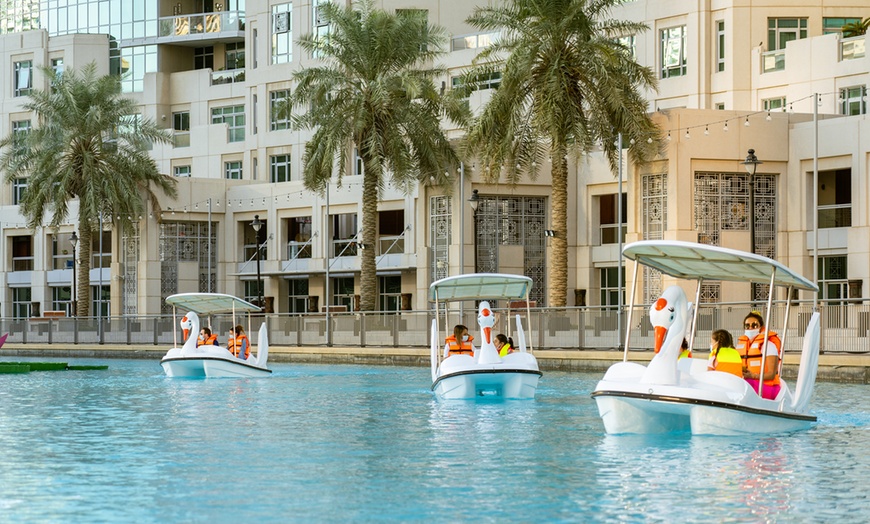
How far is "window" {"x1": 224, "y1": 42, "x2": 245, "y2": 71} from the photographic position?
8319 cm

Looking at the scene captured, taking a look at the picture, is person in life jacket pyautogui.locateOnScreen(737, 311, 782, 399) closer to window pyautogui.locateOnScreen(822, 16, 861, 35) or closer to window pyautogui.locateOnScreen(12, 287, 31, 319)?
window pyautogui.locateOnScreen(822, 16, 861, 35)

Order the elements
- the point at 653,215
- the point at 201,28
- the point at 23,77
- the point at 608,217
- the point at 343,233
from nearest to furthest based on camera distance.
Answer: the point at 653,215 < the point at 608,217 < the point at 343,233 < the point at 201,28 < the point at 23,77

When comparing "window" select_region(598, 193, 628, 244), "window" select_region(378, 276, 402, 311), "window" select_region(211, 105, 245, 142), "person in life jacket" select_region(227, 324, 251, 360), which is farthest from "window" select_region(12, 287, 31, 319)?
"person in life jacket" select_region(227, 324, 251, 360)

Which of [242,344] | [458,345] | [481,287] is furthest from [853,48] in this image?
[458,345]

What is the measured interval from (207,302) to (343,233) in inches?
994

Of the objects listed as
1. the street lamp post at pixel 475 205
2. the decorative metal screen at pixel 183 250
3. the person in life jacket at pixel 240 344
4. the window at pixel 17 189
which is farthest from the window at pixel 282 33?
the person in life jacket at pixel 240 344

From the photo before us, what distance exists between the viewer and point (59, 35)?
8606 cm

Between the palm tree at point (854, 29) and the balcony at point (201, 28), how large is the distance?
36.6 m

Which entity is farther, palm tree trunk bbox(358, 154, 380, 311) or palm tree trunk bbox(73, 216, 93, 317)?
palm tree trunk bbox(73, 216, 93, 317)

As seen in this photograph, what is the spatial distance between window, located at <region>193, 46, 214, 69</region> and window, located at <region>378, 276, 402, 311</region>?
76.9 ft

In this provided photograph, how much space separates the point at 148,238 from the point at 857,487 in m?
57.7

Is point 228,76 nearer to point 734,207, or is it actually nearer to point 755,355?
point 734,207

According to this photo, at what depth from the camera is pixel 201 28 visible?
271ft

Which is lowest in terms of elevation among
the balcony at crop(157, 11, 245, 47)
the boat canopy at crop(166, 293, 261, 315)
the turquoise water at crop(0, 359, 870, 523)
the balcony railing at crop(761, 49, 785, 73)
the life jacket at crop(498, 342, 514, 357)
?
the turquoise water at crop(0, 359, 870, 523)
